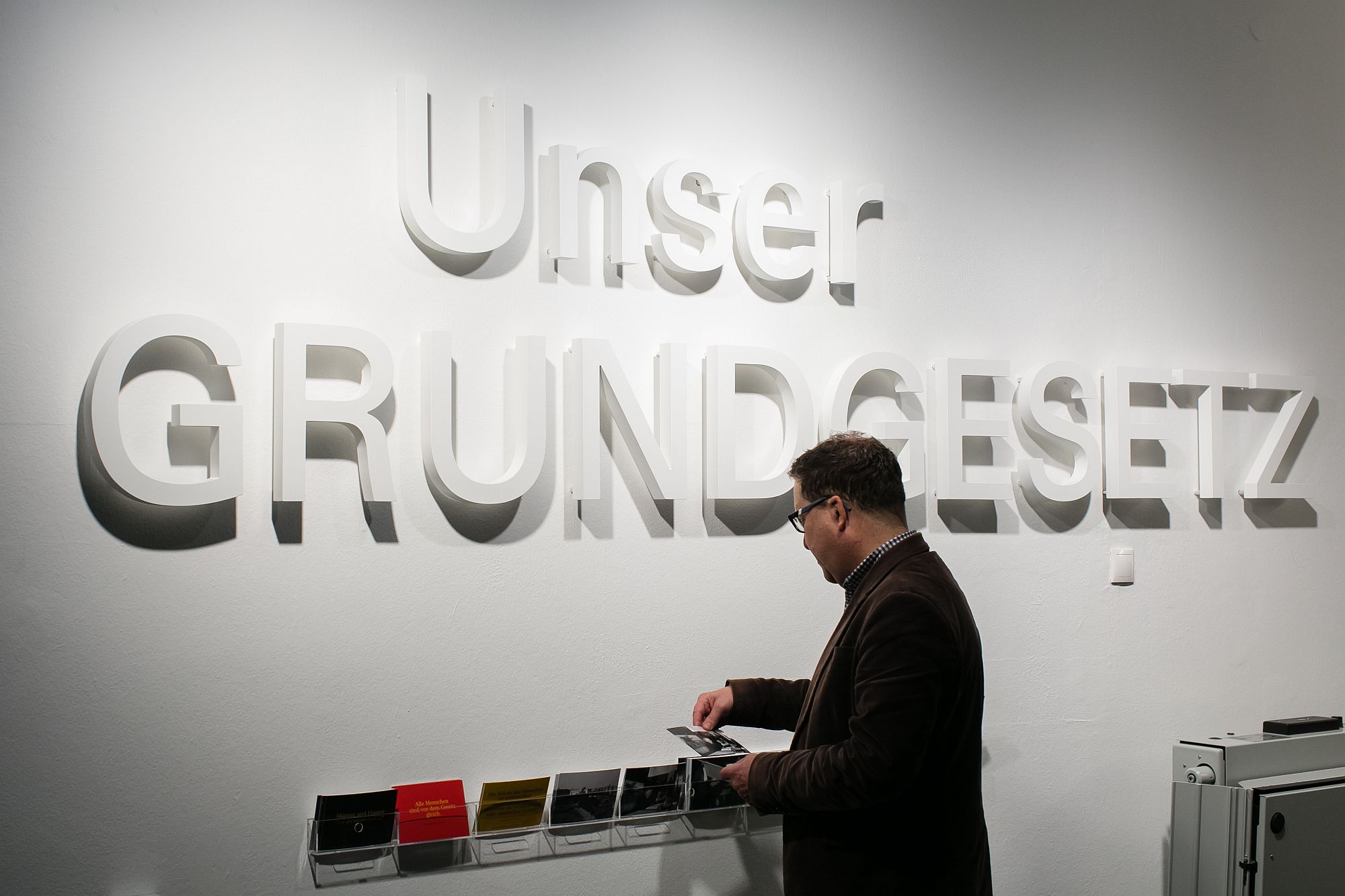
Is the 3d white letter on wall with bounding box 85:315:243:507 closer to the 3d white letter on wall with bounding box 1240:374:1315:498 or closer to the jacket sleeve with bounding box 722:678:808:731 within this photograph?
the jacket sleeve with bounding box 722:678:808:731

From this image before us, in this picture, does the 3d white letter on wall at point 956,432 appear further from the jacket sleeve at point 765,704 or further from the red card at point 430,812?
the red card at point 430,812

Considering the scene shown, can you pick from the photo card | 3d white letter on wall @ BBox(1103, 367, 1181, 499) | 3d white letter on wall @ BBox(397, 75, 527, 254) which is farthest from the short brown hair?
3d white letter on wall @ BBox(1103, 367, 1181, 499)

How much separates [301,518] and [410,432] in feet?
0.92

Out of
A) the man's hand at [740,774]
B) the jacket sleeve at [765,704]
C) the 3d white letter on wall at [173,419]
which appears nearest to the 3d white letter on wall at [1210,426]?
the jacket sleeve at [765,704]

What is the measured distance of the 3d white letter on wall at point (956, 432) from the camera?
8.39 feet

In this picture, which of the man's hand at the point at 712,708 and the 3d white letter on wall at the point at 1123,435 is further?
the 3d white letter on wall at the point at 1123,435

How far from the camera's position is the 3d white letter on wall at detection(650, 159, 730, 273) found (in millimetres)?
2326

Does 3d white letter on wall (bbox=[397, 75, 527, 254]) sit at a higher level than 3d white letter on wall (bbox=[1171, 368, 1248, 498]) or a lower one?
higher

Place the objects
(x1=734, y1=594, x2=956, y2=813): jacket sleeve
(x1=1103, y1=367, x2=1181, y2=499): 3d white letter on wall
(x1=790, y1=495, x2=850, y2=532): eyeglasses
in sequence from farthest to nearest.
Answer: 1. (x1=1103, y1=367, x2=1181, y2=499): 3d white letter on wall
2. (x1=790, y1=495, x2=850, y2=532): eyeglasses
3. (x1=734, y1=594, x2=956, y2=813): jacket sleeve

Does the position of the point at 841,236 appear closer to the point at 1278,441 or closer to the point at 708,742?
Result: the point at 708,742

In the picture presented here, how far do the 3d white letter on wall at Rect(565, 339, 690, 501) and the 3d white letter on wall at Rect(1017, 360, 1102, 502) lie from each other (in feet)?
3.23

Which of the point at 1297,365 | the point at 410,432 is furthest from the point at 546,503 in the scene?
the point at 1297,365

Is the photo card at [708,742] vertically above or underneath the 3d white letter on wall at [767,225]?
underneath

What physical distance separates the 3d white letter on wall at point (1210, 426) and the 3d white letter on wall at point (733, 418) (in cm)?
123
